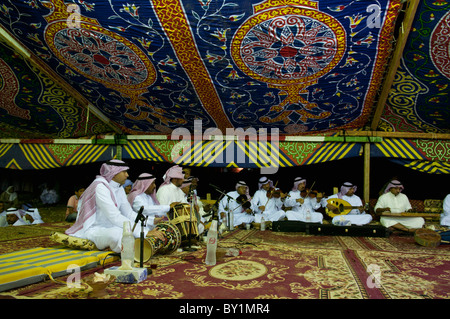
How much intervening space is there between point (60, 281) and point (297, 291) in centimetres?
203

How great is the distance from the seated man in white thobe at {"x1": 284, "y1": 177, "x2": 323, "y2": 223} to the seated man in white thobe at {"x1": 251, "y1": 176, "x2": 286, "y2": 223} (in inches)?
9.0

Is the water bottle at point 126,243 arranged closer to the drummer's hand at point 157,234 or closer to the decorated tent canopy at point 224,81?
the drummer's hand at point 157,234

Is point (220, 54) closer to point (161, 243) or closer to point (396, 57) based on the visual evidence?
point (396, 57)

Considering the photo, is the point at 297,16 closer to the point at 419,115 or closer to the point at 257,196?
the point at 419,115

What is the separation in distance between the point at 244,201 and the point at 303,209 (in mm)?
2034

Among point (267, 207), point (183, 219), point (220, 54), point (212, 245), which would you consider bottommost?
point (267, 207)

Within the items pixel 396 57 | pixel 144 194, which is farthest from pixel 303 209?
pixel 144 194

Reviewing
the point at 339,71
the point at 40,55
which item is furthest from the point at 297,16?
the point at 40,55

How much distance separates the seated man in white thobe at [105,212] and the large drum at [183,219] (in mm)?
483

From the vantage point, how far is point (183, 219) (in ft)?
14.6

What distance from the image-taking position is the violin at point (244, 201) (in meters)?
7.59

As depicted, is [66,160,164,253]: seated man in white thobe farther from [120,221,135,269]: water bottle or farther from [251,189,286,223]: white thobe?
[251,189,286,223]: white thobe

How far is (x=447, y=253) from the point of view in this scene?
446 centimetres

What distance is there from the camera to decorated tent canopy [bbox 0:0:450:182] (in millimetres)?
4945
